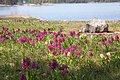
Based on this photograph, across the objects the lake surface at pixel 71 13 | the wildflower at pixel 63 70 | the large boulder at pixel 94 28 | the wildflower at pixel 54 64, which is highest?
the wildflower at pixel 54 64

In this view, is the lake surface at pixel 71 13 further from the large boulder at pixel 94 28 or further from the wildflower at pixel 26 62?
the wildflower at pixel 26 62

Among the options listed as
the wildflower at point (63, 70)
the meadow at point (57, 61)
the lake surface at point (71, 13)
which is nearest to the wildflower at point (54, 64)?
the meadow at point (57, 61)

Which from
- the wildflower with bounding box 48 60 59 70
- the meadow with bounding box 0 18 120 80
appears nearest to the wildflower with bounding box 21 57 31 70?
the meadow with bounding box 0 18 120 80

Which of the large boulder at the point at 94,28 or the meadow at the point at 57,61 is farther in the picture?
the large boulder at the point at 94,28

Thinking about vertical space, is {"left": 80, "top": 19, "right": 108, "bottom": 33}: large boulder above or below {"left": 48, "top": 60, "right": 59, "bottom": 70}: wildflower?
below

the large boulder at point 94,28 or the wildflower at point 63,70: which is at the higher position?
the wildflower at point 63,70

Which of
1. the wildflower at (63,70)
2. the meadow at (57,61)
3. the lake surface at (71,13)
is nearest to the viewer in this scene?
the wildflower at (63,70)

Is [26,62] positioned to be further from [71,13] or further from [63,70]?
[71,13]

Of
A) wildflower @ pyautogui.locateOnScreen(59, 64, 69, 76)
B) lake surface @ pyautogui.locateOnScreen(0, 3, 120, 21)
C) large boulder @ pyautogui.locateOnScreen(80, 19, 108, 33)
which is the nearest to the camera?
wildflower @ pyautogui.locateOnScreen(59, 64, 69, 76)

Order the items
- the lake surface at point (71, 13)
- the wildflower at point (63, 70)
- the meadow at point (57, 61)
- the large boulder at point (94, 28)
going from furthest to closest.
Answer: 1. the lake surface at point (71, 13)
2. the large boulder at point (94, 28)
3. the meadow at point (57, 61)
4. the wildflower at point (63, 70)

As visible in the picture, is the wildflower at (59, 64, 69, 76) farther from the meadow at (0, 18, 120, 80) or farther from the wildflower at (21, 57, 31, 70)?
the wildflower at (21, 57, 31, 70)

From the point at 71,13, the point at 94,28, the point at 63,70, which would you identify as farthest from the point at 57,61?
the point at 71,13

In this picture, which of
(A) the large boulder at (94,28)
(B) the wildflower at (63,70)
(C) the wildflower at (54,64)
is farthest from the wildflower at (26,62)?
(A) the large boulder at (94,28)

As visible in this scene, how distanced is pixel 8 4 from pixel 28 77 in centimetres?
18175
